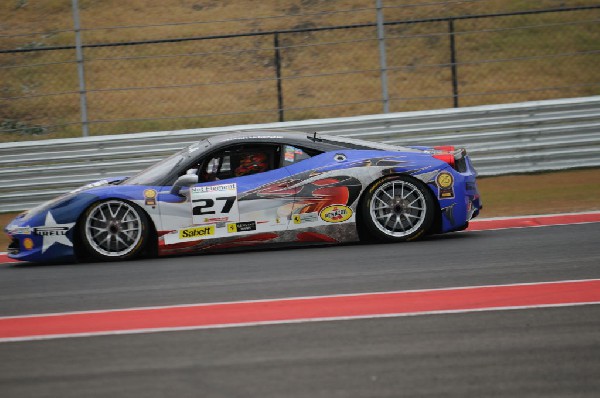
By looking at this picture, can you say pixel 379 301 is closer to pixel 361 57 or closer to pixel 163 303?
pixel 163 303

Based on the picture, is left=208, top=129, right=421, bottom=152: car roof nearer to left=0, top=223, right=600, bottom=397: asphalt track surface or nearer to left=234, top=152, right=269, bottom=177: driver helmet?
left=234, top=152, right=269, bottom=177: driver helmet

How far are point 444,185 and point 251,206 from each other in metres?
1.79

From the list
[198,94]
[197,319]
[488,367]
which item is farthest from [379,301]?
[198,94]

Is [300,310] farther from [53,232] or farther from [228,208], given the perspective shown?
[53,232]

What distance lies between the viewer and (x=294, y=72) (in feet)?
64.1

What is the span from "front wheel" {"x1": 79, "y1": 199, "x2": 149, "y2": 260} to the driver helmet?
3.22ft

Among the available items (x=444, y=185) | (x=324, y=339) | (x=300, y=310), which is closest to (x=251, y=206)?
(x=444, y=185)

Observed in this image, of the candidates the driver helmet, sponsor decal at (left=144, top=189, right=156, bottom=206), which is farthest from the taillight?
sponsor decal at (left=144, top=189, right=156, bottom=206)

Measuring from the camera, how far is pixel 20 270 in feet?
29.6

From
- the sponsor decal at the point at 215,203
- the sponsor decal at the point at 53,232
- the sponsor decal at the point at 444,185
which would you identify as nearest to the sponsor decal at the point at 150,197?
the sponsor decal at the point at 215,203

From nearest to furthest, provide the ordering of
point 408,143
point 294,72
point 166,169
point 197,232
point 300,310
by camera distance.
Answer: point 300,310 → point 197,232 → point 166,169 → point 408,143 → point 294,72

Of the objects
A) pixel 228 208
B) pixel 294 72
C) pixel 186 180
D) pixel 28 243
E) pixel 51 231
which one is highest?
pixel 294 72

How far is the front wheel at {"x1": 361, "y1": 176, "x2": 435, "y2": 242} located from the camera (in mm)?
8930

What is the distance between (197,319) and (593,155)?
27.1ft
